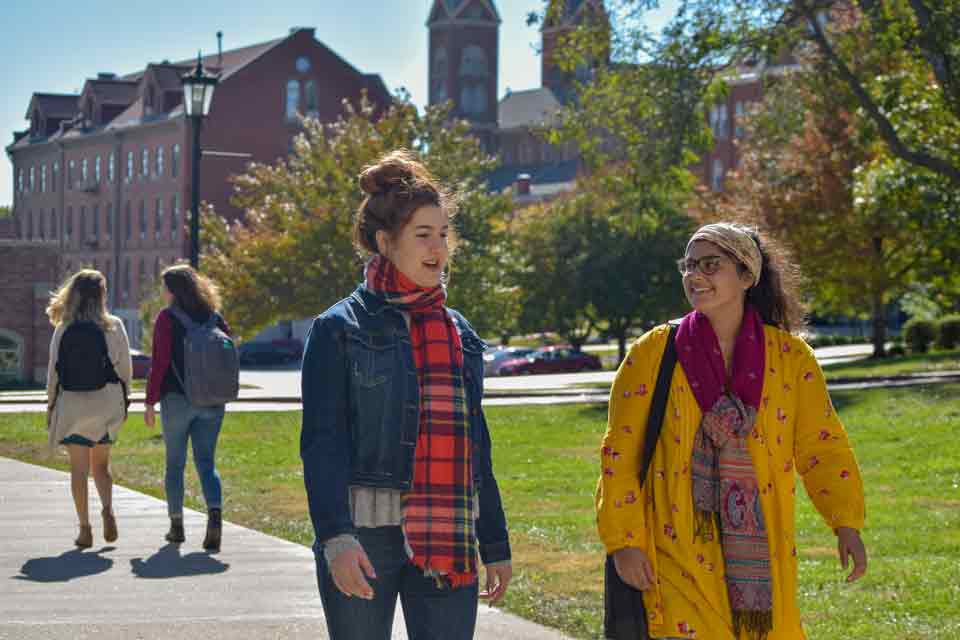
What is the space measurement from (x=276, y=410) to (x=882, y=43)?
1095cm

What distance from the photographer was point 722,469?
15.1 feet

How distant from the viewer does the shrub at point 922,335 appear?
1876 inches

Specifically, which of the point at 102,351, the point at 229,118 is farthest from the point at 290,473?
the point at 229,118

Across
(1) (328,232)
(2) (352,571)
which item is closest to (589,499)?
(2) (352,571)

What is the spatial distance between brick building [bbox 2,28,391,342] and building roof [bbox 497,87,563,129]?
42720 mm

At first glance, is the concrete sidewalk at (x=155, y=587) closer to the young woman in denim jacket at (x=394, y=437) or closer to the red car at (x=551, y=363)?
the young woman in denim jacket at (x=394, y=437)

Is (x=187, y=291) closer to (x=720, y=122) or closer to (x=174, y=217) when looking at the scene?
(x=174, y=217)

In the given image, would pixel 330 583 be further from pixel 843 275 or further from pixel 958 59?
pixel 843 275

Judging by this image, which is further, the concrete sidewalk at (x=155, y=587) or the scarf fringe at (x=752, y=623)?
the concrete sidewalk at (x=155, y=587)

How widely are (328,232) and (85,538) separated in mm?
32377

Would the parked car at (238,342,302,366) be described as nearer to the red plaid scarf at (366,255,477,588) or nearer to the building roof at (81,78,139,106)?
the building roof at (81,78,139,106)

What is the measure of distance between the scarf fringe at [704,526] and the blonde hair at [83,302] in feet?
21.8

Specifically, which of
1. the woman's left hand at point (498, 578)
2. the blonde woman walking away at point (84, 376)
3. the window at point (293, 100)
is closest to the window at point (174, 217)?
the window at point (293, 100)

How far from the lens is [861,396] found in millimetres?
25281
